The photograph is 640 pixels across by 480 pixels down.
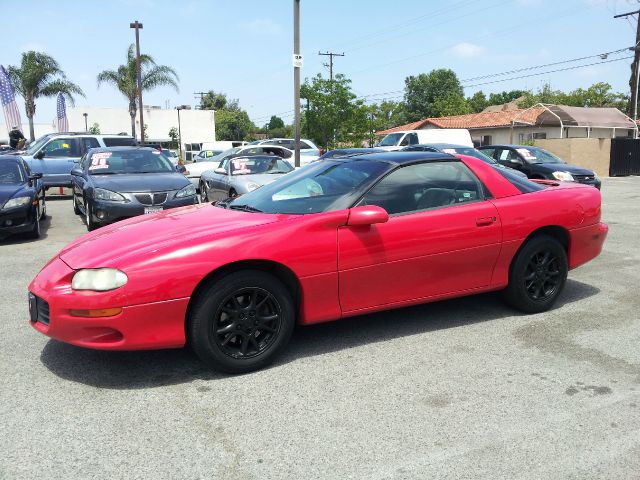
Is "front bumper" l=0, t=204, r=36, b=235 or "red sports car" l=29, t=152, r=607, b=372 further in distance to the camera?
"front bumper" l=0, t=204, r=36, b=235

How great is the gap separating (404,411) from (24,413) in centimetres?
213

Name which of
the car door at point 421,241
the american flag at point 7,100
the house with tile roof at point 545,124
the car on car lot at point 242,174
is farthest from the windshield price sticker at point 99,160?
the house with tile roof at point 545,124

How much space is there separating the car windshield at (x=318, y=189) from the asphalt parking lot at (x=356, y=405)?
1.04m

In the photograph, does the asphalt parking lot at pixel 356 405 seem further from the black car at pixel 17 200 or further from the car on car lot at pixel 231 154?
the car on car lot at pixel 231 154

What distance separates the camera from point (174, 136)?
6656 centimetres

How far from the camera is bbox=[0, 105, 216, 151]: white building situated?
206 feet

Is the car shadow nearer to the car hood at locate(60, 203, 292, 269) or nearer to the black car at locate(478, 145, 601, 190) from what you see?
the car hood at locate(60, 203, 292, 269)

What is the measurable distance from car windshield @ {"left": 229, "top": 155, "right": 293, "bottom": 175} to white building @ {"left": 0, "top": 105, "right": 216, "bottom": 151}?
54134 mm

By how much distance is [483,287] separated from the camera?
14.8 ft

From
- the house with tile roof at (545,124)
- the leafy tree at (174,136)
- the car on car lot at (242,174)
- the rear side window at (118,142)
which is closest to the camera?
the car on car lot at (242,174)

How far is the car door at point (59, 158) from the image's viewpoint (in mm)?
15148

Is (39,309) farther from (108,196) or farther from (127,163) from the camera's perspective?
(127,163)

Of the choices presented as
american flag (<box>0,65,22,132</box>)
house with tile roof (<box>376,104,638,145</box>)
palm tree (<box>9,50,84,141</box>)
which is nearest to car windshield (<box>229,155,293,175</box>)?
house with tile roof (<box>376,104,638,145</box>)

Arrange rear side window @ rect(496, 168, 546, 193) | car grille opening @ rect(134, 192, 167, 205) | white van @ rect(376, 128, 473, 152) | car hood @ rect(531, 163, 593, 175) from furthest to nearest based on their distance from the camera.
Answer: white van @ rect(376, 128, 473, 152), car hood @ rect(531, 163, 593, 175), car grille opening @ rect(134, 192, 167, 205), rear side window @ rect(496, 168, 546, 193)
